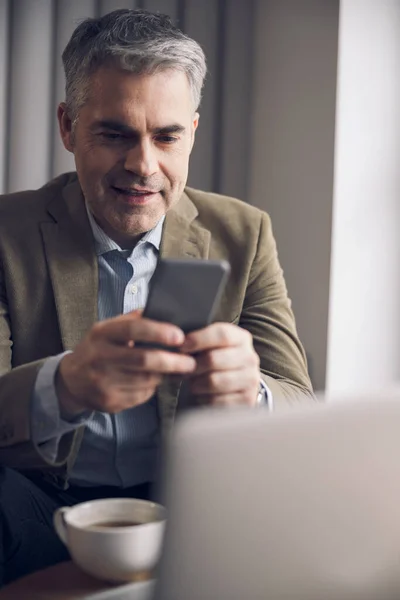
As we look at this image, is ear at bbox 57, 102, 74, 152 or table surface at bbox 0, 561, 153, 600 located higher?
ear at bbox 57, 102, 74, 152

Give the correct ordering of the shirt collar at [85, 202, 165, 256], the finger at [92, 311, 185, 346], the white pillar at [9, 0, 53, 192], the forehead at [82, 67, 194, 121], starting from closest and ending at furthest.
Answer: the finger at [92, 311, 185, 346] < the forehead at [82, 67, 194, 121] < the shirt collar at [85, 202, 165, 256] < the white pillar at [9, 0, 53, 192]

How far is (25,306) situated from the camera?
154cm

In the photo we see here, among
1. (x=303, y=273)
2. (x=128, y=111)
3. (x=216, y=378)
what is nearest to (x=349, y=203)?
(x=303, y=273)

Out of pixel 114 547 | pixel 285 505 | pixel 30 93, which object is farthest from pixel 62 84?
pixel 285 505

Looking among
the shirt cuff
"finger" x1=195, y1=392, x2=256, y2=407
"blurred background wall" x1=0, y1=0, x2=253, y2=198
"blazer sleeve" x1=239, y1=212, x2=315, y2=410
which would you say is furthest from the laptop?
"blurred background wall" x1=0, y1=0, x2=253, y2=198

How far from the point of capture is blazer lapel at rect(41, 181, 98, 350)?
5.00 ft

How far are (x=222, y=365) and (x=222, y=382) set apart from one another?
0.03 m

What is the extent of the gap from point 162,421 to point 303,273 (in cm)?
99

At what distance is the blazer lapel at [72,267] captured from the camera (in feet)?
5.00

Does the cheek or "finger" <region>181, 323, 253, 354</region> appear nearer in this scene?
"finger" <region>181, 323, 253, 354</region>

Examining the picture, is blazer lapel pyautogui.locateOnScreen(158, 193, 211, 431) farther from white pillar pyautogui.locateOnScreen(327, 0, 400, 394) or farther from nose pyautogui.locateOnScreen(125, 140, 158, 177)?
white pillar pyautogui.locateOnScreen(327, 0, 400, 394)

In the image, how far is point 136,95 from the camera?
4.79ft

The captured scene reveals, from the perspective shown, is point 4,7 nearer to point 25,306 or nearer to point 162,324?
point 25,306

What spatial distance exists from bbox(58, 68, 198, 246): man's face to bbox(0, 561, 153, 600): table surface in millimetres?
700
